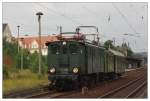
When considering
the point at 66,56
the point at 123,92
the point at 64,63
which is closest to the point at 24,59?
the point at 66,56

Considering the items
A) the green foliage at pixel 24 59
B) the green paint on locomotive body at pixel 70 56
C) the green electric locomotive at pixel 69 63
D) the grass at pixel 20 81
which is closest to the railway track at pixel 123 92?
the green electric locomotive at pixel 69 63

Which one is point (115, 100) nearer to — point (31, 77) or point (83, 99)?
point (83, 99)

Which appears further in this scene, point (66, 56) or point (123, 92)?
point (66, 56)

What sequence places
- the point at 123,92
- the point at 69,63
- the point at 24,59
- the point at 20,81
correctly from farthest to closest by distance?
the point at 24,59
the point at 20,81
the point at 123,92
the point at 69,63

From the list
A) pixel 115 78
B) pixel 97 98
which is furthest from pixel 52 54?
pixel 115 78

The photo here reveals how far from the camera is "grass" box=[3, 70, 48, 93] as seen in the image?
22.6 m

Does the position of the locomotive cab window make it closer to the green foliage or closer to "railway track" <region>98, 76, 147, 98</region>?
"railway track" <region>98, 76, 147, 98</region>

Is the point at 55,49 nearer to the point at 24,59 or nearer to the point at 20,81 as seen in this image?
the point at 20,81

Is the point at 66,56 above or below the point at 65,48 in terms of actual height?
below

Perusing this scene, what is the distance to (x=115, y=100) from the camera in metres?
18.2

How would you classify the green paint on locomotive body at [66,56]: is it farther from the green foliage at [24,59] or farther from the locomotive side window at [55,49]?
the green foliage at [24,59]

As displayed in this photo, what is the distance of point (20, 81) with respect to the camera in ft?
83.1

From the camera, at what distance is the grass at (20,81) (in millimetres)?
22594

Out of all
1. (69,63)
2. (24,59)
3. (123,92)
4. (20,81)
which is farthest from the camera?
(24,59)
